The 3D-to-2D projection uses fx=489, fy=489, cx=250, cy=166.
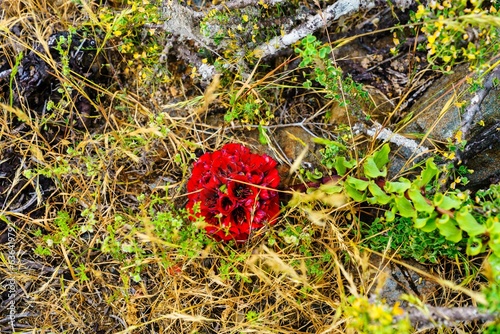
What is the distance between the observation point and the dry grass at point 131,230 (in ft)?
7.19

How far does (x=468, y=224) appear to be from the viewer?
66.6 inches

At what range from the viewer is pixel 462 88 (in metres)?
2.19

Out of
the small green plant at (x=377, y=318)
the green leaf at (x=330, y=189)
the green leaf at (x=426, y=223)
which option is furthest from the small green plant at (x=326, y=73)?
the small green plant at (x=377, y=318)

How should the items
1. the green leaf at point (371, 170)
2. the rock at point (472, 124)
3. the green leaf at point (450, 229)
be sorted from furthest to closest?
1. the rock at point (472, 124)
2. the green leaf at point (371, 170)
3. the green leaf at point (450, 229)

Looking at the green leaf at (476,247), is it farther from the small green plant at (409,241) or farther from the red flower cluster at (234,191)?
the red flower cluster at (234,191)

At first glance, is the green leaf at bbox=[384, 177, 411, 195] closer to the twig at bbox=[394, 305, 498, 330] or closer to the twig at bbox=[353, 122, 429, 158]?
the twig at bbox=[353, 122, 429, 158]

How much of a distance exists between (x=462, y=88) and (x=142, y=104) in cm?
154

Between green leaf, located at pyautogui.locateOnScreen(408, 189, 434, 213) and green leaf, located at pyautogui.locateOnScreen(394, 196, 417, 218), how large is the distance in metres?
0.04

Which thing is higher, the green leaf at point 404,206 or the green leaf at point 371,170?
the green leaf at point 371,170

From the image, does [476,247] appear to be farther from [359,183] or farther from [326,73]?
[326,73]

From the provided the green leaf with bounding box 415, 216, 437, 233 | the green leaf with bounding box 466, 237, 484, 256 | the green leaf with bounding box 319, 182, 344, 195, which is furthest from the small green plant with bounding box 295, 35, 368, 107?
the green leaf with bounding box 466, 237, 484, 256

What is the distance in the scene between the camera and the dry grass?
219 centimetres

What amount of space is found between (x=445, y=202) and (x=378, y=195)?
0.25 m

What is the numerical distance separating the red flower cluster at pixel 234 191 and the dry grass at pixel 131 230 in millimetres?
115
